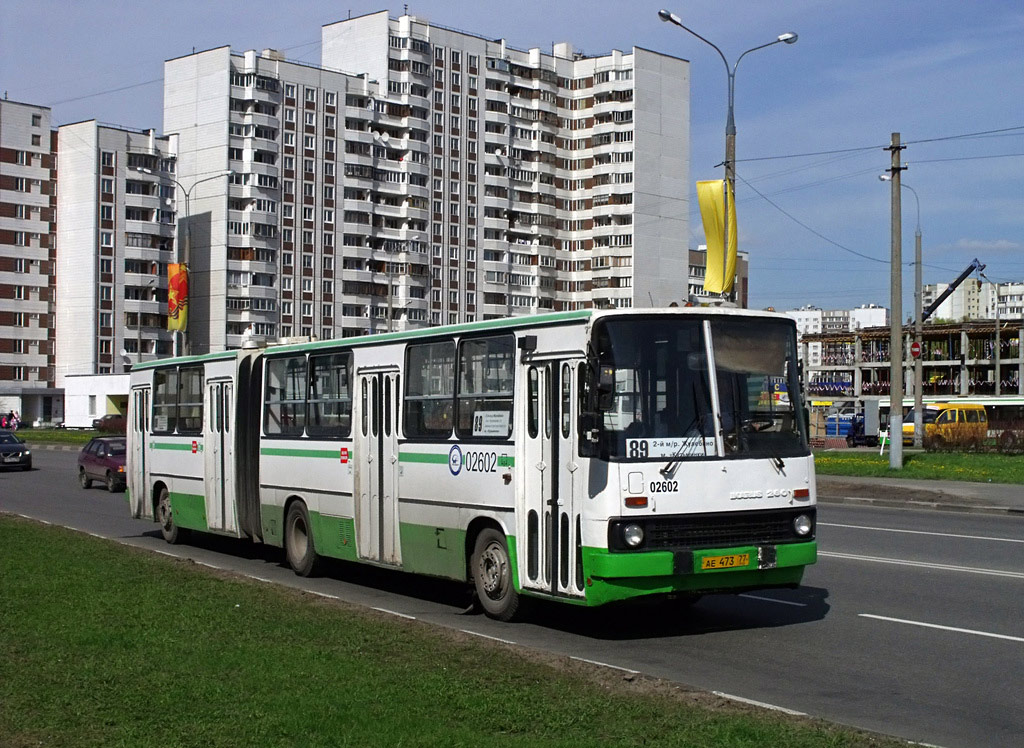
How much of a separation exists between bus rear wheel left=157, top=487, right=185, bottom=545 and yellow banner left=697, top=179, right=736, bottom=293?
31.8 feet

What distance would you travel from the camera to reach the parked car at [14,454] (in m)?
41.4

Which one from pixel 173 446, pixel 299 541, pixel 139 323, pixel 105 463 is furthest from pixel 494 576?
pixel 139 323

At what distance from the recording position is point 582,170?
127312mm

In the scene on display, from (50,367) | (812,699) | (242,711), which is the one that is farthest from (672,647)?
(50,367)

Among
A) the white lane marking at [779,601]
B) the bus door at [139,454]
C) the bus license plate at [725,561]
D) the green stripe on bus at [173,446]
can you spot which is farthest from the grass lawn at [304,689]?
the bus door at [139,454]

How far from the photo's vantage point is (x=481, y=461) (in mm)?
11938

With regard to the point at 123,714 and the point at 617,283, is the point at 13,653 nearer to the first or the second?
the point at 123,714

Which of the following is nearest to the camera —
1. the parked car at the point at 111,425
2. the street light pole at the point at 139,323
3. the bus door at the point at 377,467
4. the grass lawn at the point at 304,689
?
the grass lawn at the point at 304,689

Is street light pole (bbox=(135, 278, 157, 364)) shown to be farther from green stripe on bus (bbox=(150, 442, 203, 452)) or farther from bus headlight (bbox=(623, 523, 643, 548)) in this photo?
bus headlight (bbox=(623, 523, 643, 548))

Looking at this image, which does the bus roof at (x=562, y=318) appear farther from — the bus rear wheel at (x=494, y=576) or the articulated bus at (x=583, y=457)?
the bus rear wheel at (x=494, y=576)

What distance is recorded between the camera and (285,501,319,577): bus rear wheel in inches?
611

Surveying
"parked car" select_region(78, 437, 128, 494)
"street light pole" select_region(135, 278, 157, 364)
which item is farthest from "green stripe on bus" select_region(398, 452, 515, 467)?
"street light pole" select_region(135, 278, 157, 364)

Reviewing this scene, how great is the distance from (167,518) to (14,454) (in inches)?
966

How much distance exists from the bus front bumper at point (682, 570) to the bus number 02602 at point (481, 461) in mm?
1677
